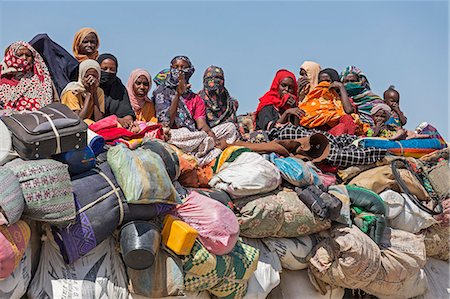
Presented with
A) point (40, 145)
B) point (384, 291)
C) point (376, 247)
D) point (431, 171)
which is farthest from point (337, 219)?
point (40, 145)

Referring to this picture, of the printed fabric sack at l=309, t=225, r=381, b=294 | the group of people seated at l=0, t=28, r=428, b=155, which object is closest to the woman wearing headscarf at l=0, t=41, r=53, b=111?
the group of people seated at l=0, t=28, r=428, b=155

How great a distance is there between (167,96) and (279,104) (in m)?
1.11

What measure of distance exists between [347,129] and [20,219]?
3298mm

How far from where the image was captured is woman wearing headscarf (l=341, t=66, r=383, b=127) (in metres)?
6.78

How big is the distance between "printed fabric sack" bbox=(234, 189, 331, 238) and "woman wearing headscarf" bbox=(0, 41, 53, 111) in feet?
5.31

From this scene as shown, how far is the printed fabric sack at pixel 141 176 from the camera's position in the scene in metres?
3.54

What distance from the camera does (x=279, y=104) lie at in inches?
232

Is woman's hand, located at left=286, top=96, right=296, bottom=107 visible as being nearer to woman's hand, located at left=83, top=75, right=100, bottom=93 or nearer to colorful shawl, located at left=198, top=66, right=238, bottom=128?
colorful shawl, located at left=198, top=66, right=238, bottom=128

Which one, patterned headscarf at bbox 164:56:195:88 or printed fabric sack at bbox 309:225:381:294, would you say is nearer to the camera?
printed fabric sack at bbox 309:225:381:294

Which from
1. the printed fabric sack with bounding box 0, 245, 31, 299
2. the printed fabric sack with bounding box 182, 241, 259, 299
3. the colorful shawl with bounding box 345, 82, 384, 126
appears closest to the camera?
the printed fabric sack with bounding box 0, 245, 31, 299

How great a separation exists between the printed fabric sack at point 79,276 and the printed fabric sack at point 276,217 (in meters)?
0.94

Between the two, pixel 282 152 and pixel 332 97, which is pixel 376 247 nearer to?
pixel 282 152

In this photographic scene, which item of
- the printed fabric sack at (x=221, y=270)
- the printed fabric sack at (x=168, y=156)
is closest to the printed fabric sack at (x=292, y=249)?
the printed fabric sack at (x=221, y=270)

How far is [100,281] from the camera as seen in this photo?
3496 mm
